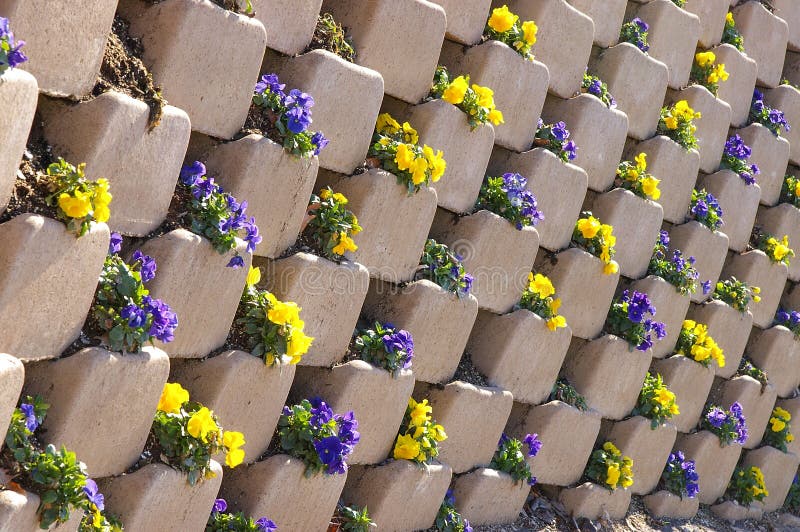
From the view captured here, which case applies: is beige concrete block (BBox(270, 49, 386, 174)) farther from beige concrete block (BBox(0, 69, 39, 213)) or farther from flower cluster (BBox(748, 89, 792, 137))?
flower cluster (BBox(748, 89, 792, 137))

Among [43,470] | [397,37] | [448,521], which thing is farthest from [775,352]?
[43,470]

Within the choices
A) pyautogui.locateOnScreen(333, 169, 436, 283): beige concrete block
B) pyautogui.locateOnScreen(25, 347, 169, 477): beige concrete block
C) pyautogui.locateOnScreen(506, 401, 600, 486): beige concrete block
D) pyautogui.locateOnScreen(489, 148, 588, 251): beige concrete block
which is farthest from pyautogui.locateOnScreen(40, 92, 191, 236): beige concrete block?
pyautogui.locateOnScreen(506, 401, 600, 486): beige concrete block

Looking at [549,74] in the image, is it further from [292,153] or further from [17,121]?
[17,121]

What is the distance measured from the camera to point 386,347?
298 centimetres

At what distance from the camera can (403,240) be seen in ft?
9.91

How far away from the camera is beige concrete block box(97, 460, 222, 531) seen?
2.35 meters

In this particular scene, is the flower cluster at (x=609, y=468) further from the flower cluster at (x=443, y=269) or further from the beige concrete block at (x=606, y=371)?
the flower cluster at (x=443, y=269)

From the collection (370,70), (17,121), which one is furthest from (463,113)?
(17,121)

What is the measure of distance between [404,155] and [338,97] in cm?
26

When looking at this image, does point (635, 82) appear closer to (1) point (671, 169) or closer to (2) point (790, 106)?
(1) point (671, 169)

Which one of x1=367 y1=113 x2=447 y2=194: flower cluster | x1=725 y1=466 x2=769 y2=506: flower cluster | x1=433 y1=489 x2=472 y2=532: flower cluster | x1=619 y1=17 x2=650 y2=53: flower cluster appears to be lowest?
x1=725 y1=466 x2=769 y2=506: flower cluster

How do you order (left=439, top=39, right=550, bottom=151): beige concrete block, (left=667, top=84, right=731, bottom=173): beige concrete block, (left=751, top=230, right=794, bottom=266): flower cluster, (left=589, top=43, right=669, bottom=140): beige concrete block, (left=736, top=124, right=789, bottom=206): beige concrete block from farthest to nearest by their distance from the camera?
(left=751, top=230, right=794, bottom=266): flower cluster < (left=736, top=124, right=789, bottom=206): beige concrete block < (left=667, top=84, right=731, bottom=173): beige concrete block < (left=589, top=43, right=669, bottom=140): beige concrete block < (left=439, top=39, right=550, bottom=151): beige concrete block

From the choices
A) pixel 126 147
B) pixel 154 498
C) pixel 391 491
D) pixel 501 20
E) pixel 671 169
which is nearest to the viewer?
pixel 126 147

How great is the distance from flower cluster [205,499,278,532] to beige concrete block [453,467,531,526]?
912mm
